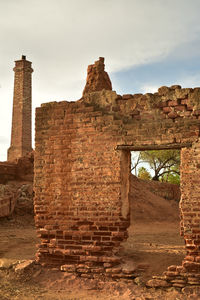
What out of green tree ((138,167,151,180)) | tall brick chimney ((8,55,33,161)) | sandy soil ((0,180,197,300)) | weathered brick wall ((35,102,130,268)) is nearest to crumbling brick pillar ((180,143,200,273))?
sandy soil ((0,180,197,300))

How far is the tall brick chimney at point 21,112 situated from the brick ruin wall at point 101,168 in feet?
54.9

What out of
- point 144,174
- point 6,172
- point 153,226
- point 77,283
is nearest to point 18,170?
point 6,172

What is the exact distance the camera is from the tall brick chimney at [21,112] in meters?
22.0

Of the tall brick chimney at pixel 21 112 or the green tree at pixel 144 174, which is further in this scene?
the green tree at pixel 144 174

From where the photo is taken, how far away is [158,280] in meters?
4.70

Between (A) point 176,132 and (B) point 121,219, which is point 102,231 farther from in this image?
(A) point 176,132

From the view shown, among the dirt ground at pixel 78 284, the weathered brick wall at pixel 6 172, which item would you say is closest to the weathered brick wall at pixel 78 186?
the dirt ground at pixel 78 284

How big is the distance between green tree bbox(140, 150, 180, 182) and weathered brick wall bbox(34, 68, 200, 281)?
22.5 metres

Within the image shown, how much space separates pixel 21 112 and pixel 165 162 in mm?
12957

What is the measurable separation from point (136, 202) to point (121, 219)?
35.6 feet

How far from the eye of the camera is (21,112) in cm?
2219

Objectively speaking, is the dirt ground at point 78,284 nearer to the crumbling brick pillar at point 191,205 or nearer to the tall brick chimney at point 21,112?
the crumbling brick pillar at point 191,205

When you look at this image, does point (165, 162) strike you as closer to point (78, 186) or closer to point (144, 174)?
point (144, 174)

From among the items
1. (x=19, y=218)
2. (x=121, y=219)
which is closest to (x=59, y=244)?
(x=121, y=219)
